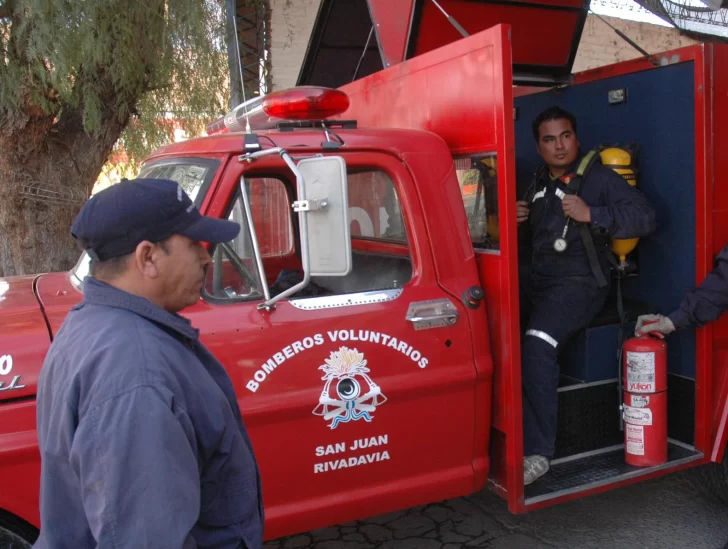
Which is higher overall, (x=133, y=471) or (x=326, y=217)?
(x=326, y=217)

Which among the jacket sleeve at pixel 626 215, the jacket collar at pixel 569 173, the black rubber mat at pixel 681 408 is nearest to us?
the jacket sleeve at pixel 626 215

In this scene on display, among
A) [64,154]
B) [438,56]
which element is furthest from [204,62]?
[438,56]

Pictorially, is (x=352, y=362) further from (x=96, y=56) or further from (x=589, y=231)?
(x=96, y=56)

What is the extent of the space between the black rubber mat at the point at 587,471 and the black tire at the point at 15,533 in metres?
1.90

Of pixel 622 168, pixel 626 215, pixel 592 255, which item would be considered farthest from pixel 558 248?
pixel 622 168

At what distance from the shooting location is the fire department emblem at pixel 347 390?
2.58m

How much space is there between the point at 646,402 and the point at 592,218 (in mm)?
886

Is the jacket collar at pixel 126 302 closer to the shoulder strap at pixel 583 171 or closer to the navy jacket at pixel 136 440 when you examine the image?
the navy jacket at pixel 136 440

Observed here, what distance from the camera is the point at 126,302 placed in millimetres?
1266

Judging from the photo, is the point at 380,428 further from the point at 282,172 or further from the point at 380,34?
the point at 380,34

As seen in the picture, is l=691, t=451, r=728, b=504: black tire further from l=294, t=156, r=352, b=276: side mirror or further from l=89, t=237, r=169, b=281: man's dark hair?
l=89, t=237, r=169, b=281: man's dark hair

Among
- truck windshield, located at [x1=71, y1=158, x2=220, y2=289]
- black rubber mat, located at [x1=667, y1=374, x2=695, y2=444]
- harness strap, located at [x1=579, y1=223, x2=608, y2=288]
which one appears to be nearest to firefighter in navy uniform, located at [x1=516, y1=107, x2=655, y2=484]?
harness strap, located at [x1=579, y1=223, x2=608, y2=288]

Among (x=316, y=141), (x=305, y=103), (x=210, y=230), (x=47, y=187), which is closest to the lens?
(x=210, y=230)

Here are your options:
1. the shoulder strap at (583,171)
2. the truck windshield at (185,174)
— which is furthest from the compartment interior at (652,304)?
the truck windshield at (185,174)
